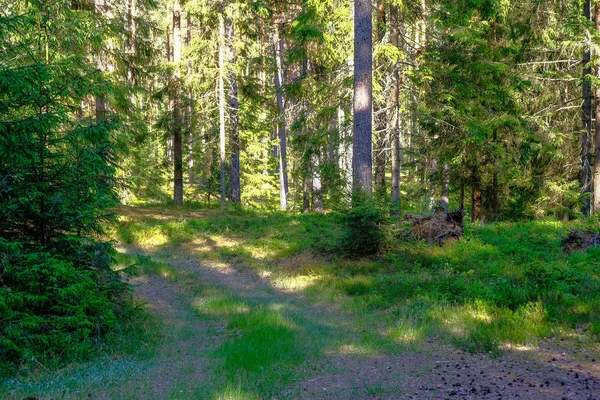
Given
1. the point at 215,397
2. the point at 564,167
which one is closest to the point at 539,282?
the point at 215,397

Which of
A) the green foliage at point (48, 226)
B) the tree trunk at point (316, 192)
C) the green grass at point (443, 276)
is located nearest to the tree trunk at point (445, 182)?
the green grass at point (443, 276)

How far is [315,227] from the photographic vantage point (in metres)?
16.7

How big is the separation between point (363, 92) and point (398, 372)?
9.02m

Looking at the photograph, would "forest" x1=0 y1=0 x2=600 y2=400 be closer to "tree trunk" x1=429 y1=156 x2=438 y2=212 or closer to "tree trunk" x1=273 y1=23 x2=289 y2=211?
"tree trunk" x1=429 y1=156 x2=438 y2=212

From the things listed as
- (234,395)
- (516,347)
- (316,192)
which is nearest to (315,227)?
(316,192)

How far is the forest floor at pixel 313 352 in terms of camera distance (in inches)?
215

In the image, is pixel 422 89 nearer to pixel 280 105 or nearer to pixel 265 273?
pixel 265 273

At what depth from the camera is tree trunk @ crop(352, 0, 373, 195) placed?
13250 mm

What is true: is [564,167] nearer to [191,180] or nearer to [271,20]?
[271,20]

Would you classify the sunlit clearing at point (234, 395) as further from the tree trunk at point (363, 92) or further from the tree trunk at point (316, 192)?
the tree trunk at point (316, 192)

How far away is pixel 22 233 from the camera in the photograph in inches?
281

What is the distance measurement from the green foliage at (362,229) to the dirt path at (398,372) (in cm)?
394

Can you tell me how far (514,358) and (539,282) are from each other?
312 centimetres

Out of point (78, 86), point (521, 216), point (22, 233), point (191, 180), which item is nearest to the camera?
point (22, 233)
